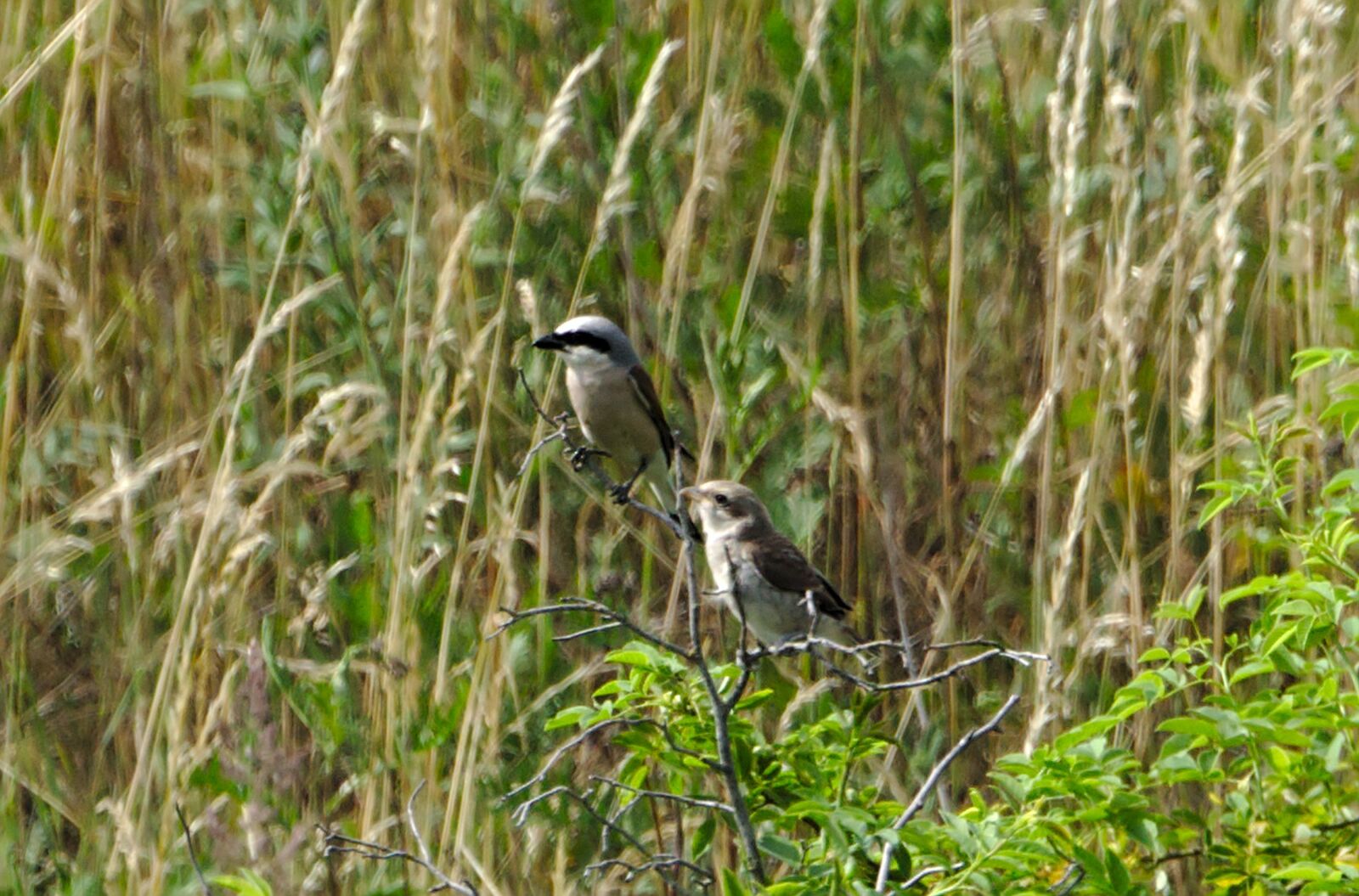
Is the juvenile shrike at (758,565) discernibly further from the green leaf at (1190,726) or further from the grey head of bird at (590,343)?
the green leaf at (1190,726)

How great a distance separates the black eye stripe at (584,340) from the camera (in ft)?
11.7

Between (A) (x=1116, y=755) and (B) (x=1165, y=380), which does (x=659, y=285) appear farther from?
(A) (x=1116, y=755)

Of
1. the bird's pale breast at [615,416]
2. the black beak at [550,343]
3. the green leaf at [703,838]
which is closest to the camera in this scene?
the green leaf at [703,838]

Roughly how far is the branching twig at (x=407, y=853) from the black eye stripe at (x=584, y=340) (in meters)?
1.03

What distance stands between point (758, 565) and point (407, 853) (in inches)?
72.3

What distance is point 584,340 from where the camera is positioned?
3.68 m

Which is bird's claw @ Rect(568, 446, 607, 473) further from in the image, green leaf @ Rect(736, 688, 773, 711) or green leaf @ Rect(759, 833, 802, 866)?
green leaf @ Rect(759, 833, 802, 866)

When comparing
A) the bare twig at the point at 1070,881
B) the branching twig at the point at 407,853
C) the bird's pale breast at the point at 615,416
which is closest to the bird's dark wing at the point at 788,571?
the bird's pale breast at the point at 615,416

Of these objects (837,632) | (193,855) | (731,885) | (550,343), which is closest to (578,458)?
(550,343)

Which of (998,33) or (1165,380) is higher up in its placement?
(998,33)

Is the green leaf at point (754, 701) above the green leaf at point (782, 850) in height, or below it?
above

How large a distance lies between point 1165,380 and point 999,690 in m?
0.80

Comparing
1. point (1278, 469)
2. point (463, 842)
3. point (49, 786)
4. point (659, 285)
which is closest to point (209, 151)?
point (659, 285)

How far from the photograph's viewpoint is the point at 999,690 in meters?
3.39
